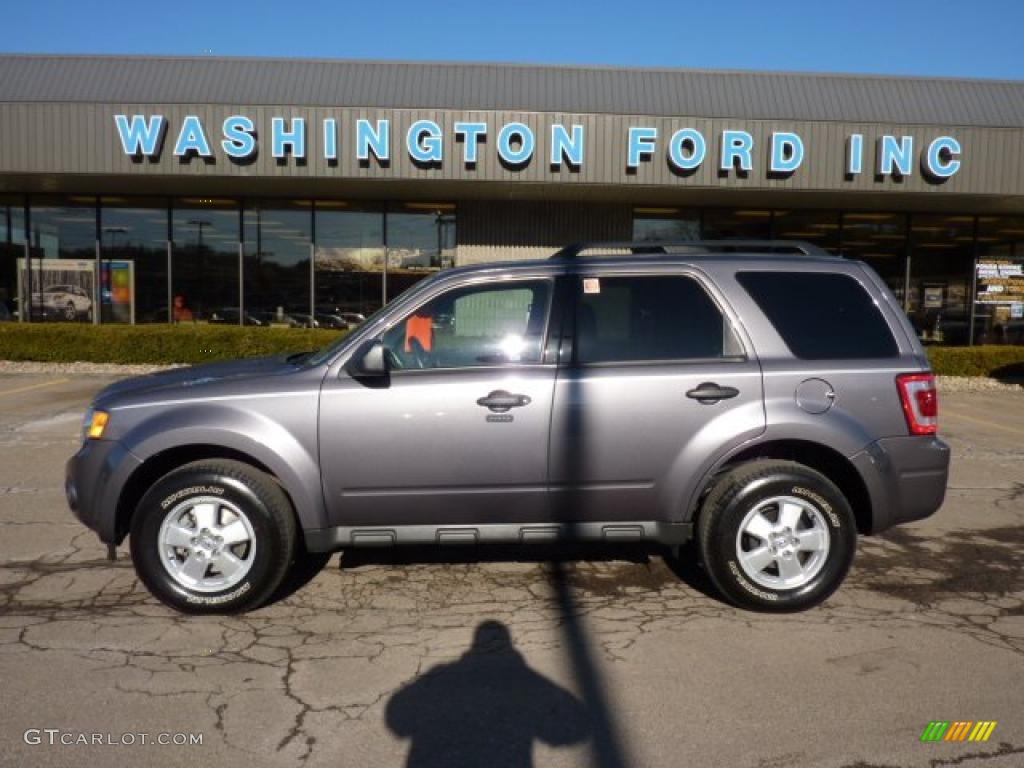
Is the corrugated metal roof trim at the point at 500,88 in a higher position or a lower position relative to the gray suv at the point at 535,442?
higher

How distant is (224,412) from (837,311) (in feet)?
11.1

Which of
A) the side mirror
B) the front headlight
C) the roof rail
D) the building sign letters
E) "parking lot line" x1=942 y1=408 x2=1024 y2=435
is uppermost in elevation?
the building sign letters

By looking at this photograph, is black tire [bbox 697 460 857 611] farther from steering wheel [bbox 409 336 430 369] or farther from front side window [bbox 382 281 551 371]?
steering wheel [bbox 409 336 430 369]

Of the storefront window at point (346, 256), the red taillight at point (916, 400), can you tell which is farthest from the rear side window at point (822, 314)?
the storefront window at point (346, 256)

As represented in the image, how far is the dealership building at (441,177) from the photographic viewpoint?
14273mm

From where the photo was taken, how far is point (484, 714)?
130 inches

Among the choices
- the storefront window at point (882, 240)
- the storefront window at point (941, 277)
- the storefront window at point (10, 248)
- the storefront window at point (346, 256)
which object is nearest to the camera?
the storefront window at point (346, 256)

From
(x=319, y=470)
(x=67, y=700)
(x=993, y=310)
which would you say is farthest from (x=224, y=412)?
(x=993, y=310)

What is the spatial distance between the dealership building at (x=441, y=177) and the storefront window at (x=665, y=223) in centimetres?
5

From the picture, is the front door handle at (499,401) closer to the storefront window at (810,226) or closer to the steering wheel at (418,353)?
the steering wheel at (418,353)

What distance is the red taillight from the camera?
14.6 ft

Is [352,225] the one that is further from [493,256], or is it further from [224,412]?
[224,412]

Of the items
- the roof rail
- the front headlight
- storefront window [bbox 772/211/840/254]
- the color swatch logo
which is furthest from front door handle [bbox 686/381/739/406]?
storefront window [bbox 772/211/840/254]

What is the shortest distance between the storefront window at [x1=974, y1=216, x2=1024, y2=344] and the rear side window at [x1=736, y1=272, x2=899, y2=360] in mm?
15726
